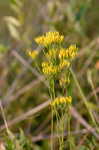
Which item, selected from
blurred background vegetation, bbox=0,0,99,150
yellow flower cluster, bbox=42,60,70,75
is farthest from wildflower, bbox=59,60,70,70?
blurred background vegetation, bbox=0,0,99,150

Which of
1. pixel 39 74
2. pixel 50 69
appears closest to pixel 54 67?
pixel 50 69

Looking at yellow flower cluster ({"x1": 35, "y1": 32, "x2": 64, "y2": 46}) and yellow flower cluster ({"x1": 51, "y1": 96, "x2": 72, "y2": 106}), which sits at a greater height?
yellow flower cluster ({"x1": 35, "y1": 32, "x2": 64, "y2": 46})

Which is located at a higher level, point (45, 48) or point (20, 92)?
point (20, 92)

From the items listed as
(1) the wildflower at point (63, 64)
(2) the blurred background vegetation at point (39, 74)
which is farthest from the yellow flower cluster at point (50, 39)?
(2) the blurred background vegetation at point (39, 74)

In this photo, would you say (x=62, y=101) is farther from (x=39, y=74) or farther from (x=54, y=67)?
(x=39, y=74)

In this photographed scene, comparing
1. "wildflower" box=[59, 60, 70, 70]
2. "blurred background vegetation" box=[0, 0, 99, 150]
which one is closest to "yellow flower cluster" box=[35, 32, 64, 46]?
"wildflower" box=[59, 60, 70, 70]

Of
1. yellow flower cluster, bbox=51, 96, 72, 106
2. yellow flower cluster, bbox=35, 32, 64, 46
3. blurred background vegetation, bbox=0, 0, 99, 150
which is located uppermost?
blurred background vegetation, bbox=0, 0, 99, 150

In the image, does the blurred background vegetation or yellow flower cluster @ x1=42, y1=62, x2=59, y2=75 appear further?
the blurred background vegetation

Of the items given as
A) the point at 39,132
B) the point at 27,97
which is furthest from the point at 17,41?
the point at 39,132

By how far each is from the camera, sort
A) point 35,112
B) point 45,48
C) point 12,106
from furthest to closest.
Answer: point 12,106 < point 35,112 < point 45,48

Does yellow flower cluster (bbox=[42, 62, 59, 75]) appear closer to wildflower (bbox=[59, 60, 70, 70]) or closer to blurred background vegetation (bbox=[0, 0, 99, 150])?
wildflower (bbox=[59, 60, 70, 70])

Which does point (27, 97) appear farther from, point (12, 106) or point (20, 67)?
point (20, 67)
